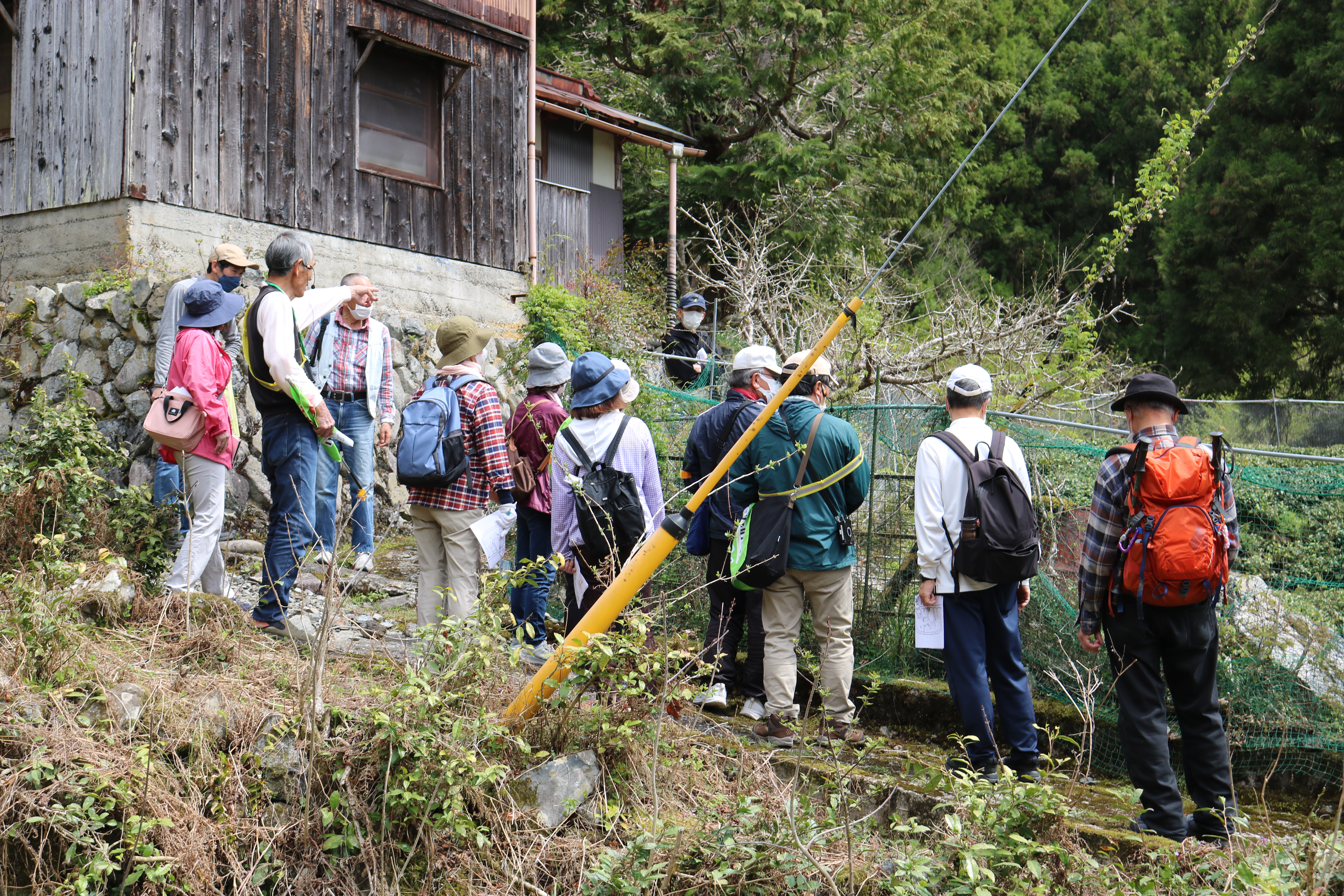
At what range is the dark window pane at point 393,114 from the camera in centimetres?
1098

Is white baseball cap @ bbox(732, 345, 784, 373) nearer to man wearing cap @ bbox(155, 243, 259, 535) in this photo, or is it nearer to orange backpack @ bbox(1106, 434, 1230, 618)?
orange backpack @ bbox(1106, 434, 1230, 618)

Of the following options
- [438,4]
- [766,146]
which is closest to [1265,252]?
[766,146]

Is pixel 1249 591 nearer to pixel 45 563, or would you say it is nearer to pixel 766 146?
pixel 45 563

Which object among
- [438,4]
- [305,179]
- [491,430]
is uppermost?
[438,4]

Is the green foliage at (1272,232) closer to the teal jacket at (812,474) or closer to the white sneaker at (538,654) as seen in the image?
the teal jacket at (812,474)

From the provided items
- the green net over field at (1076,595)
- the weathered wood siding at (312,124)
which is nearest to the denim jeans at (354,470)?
the green net over field at (1076,595)

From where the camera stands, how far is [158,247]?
29.4 ft

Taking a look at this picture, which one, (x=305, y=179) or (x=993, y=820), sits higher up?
(x=305, y=179)

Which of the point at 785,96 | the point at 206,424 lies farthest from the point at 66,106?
the point at 785,96

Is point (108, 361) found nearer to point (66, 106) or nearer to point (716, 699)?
point (66, 106)

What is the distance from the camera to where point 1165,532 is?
370 cm

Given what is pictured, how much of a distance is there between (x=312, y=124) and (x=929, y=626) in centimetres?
853

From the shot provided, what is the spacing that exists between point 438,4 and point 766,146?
8369 mm

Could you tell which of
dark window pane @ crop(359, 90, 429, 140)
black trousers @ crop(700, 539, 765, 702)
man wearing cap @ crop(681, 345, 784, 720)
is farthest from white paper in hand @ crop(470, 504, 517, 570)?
dark window pane @ crop(359, 90, 429, 140)
